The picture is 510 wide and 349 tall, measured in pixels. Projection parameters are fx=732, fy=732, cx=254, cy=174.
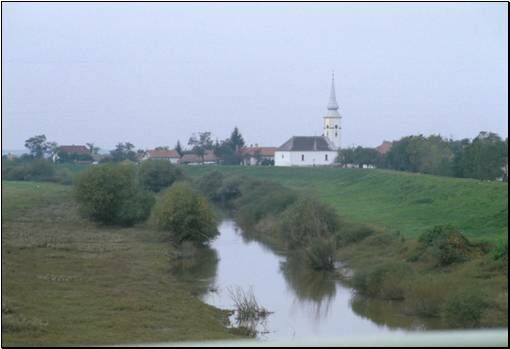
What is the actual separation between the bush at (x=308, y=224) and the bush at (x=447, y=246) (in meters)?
3.30

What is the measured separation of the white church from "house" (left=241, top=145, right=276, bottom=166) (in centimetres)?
246

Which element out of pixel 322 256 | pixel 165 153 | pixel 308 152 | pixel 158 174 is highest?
pixel 308 152

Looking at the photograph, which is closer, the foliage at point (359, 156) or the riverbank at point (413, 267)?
the riverbank at point (413, 267)

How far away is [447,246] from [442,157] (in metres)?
21.9

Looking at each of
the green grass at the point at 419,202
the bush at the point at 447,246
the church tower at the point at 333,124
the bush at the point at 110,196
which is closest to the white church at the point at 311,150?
the church tower at the point at 333,124

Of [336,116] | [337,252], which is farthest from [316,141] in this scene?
[337,252]

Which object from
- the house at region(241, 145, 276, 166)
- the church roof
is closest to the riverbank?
the church roof

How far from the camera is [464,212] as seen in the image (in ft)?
65.0

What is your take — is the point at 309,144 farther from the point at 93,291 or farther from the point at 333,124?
the point at 93,291

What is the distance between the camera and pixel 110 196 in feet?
72.9

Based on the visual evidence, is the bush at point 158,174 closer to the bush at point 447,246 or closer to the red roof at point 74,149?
the red roof at point 74,149

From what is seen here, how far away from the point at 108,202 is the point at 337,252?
27.7ft

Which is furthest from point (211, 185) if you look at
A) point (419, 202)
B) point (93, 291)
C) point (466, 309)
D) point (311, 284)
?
point (466, 309)

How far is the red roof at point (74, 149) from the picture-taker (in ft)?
153
